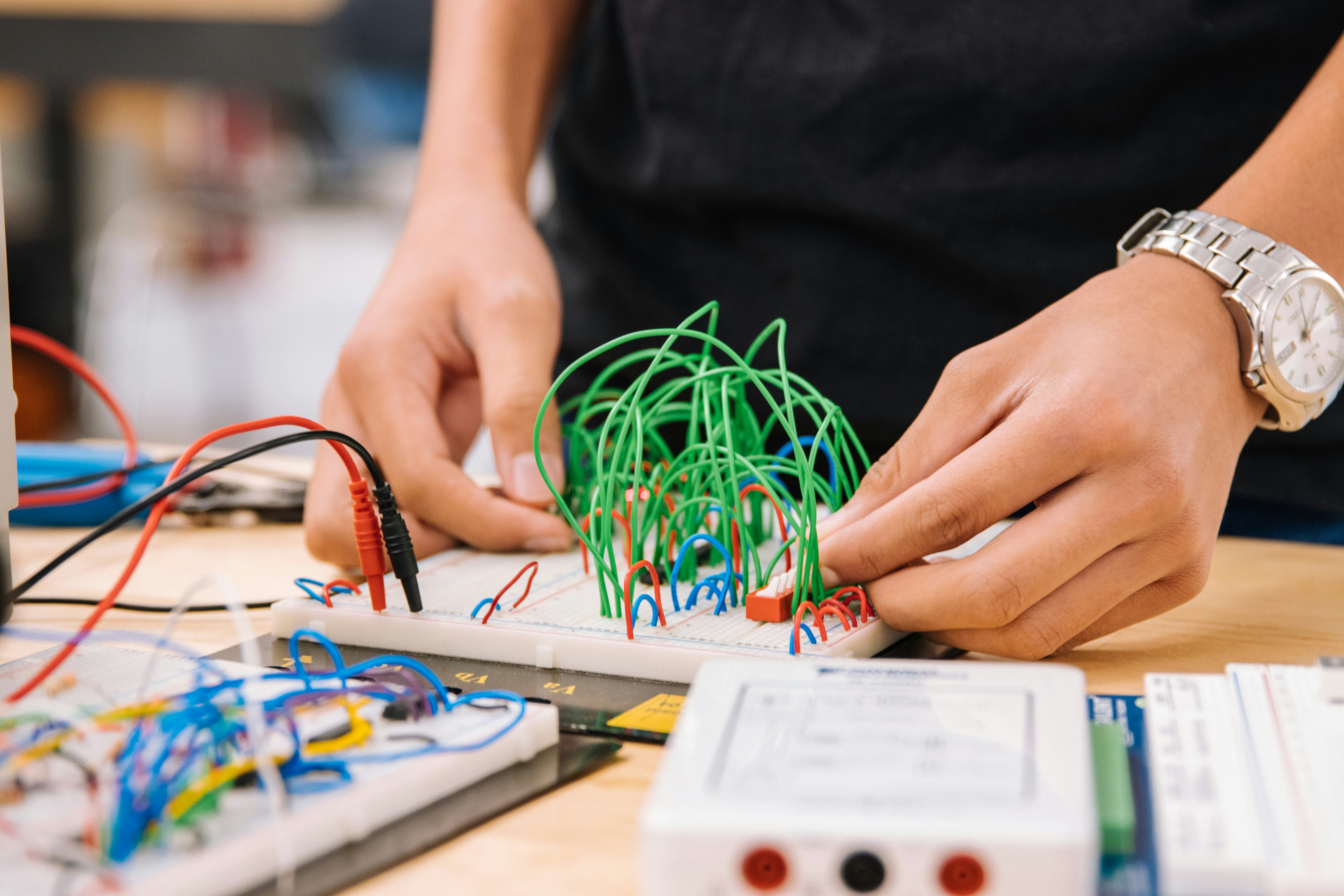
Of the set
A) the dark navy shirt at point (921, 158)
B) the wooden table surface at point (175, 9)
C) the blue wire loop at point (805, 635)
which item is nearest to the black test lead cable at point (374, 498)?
the blue wire loop at point (805, 635)

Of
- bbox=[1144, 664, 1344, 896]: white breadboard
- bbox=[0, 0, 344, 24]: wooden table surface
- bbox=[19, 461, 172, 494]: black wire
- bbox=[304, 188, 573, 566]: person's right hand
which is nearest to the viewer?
bbox=[1144, 664, 1344, 896]: white breadboard

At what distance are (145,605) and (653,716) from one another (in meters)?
0.44

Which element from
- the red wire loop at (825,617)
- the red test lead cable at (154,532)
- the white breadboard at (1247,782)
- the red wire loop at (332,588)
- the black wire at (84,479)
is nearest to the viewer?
the white breadboard at (1247,782)

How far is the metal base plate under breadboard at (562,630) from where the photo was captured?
23.2 inches

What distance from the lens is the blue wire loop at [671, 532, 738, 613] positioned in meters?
0.66

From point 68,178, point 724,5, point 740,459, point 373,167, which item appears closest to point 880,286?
point 724,5

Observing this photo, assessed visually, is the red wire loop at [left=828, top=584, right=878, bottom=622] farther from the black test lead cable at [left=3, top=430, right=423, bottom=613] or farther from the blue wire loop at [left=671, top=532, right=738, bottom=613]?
the black test lead cable at [left=3, top=430, right=423, bottom=613]

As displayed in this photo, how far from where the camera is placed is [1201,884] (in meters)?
0.32

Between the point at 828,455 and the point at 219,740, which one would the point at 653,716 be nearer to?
the point at 219,740

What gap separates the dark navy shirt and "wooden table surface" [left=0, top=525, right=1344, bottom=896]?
20 cm

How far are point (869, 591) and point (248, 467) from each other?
87 centimetres

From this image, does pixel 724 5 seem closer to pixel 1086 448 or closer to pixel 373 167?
pixel 1086 448

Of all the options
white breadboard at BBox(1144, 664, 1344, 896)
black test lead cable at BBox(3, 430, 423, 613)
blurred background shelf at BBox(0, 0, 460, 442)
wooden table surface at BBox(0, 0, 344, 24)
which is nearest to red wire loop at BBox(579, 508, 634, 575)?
black test lead cable at BBox(3, 430, 423, 613)

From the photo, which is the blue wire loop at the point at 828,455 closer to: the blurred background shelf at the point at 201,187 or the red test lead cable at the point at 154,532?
the red test lead cable at the point at 154,532
